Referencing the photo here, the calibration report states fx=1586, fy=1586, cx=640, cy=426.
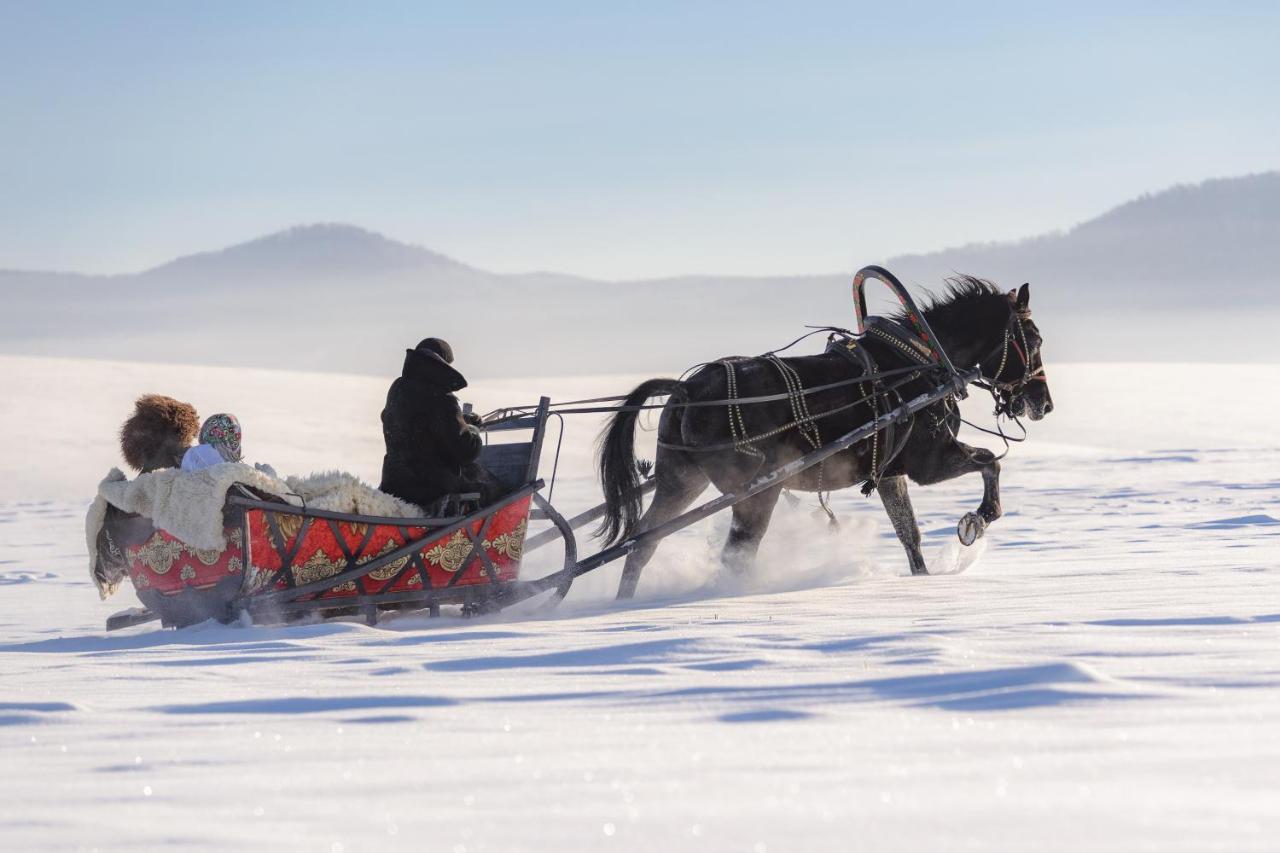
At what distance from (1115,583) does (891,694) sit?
3495mm

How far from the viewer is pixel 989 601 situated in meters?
7.23

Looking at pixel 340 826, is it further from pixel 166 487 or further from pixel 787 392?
pixel 787 392

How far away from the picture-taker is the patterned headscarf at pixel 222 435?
23.8 ft

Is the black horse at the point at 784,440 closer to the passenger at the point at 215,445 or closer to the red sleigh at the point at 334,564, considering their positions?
the red sleigh at the point at 334,564

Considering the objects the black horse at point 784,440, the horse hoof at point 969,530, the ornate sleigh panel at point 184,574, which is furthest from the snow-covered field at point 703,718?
the black horse at point 784,440

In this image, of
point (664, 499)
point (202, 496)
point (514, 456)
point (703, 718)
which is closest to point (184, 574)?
point (202, 496)

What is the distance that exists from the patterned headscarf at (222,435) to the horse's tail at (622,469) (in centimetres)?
214

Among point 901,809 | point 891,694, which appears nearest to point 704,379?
point 891,694

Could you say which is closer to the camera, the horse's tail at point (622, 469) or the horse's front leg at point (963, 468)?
the horse's tail at point (622, 469)

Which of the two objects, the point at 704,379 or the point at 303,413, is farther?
the point at 303,413

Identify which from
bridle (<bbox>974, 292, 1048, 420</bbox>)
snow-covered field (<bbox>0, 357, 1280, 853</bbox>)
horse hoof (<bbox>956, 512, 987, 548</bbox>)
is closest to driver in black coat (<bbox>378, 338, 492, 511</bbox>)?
snow-covered field (<bbox>0, 357, 1280, 853</bbox>)

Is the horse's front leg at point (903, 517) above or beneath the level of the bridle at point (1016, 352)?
beneath

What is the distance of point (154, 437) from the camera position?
7371 millimetres

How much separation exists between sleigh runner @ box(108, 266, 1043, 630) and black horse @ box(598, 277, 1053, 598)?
0.06 feet
